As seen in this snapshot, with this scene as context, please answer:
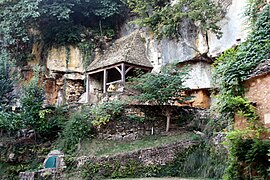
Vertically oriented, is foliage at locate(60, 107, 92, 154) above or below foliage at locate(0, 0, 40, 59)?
below

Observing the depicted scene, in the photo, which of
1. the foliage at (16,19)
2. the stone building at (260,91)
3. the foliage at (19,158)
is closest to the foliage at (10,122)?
the foliage at (19,158)

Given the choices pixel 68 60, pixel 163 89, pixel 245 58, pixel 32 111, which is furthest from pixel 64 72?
pixel 245 58

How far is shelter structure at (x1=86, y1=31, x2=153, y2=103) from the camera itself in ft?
48.8

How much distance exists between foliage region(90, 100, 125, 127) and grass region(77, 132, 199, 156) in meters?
0.82

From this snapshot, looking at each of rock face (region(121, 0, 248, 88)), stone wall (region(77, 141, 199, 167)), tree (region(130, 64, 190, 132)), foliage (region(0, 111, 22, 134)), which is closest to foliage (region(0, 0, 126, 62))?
rock face (region(121, 0, 248, 88))

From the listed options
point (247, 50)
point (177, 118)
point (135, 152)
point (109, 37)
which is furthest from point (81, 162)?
point (109, 37)

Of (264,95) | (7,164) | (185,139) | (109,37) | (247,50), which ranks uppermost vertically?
(109,37)

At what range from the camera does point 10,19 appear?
16938 millimetres

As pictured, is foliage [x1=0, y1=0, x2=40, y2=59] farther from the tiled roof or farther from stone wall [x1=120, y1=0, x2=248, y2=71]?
stone wall [x1=120, y1=0, x2=248, y2=71]

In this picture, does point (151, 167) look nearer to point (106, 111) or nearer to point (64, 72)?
point (106, 111)

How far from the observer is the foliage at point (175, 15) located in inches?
532

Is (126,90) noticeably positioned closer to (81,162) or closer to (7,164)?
(81,162)

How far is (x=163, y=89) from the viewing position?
11422 millimetres

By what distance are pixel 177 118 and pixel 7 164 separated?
7094 mm
